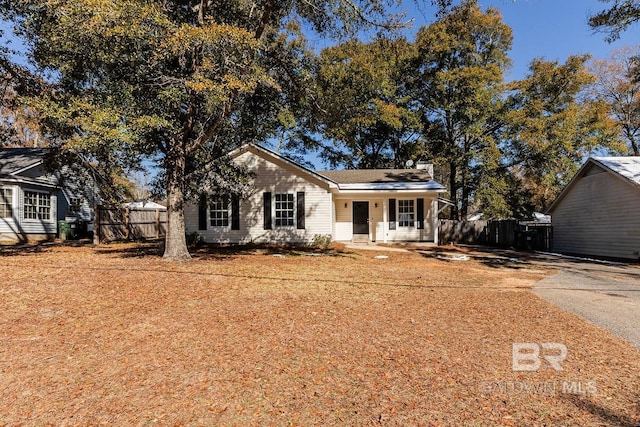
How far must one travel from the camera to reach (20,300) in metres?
5.55

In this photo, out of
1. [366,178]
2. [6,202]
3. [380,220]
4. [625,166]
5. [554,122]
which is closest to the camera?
[625,166]

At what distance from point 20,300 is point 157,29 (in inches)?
235

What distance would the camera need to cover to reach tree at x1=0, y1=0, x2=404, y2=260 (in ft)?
24.5

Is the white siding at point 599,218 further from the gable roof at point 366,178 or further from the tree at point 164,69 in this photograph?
the tree at point 164,69

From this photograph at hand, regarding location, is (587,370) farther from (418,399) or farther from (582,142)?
(582,142)

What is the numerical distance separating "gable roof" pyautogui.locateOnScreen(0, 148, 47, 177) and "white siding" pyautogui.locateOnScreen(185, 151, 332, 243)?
9.71 metres

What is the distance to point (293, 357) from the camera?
12.1ft

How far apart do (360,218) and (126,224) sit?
39.3 feet

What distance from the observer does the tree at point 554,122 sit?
22.7 metres

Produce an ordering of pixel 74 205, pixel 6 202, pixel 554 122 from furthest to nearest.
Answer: pixel 554 122 < pixel 74 205 < pixel 6 202

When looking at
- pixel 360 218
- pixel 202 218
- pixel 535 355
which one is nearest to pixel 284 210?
pixel 202 218

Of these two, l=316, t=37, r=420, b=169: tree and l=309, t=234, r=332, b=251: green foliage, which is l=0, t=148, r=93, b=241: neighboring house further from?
l=316, t=37, r=420, b=169: tree

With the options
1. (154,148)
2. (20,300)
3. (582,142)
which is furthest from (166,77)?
(582,142)

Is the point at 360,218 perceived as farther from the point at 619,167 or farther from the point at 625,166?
the point at 625,166
